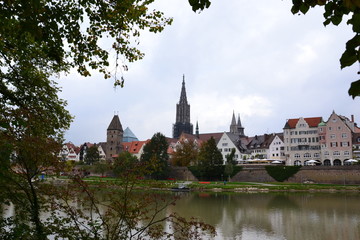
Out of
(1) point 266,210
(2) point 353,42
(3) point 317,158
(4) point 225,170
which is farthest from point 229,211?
(3) point 317,158

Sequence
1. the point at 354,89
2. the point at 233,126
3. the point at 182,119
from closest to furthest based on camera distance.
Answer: the point at 354,89 → the point at 182,119 → the point at 233,126

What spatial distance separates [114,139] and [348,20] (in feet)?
298

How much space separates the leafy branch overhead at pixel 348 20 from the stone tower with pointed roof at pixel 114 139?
3528 inches

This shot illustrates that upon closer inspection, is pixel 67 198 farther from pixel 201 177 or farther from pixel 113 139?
pixel 113 139

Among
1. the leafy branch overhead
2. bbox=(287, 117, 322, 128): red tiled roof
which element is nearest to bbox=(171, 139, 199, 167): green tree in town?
bbox=(287, 117, 322, 128): red tiled roof

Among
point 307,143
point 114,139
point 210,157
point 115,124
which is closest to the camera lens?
point 210,157

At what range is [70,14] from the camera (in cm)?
723

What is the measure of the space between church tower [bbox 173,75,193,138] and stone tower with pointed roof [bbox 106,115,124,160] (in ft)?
134

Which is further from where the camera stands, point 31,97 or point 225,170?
point 225,170

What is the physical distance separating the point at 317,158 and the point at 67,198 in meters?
66.2

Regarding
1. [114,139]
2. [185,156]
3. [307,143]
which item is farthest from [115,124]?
[307,143]

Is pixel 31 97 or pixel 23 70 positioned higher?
pixel 23 70

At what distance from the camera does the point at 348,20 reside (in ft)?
8.48

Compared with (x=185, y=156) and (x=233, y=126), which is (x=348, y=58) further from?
(x=233, y=126)
